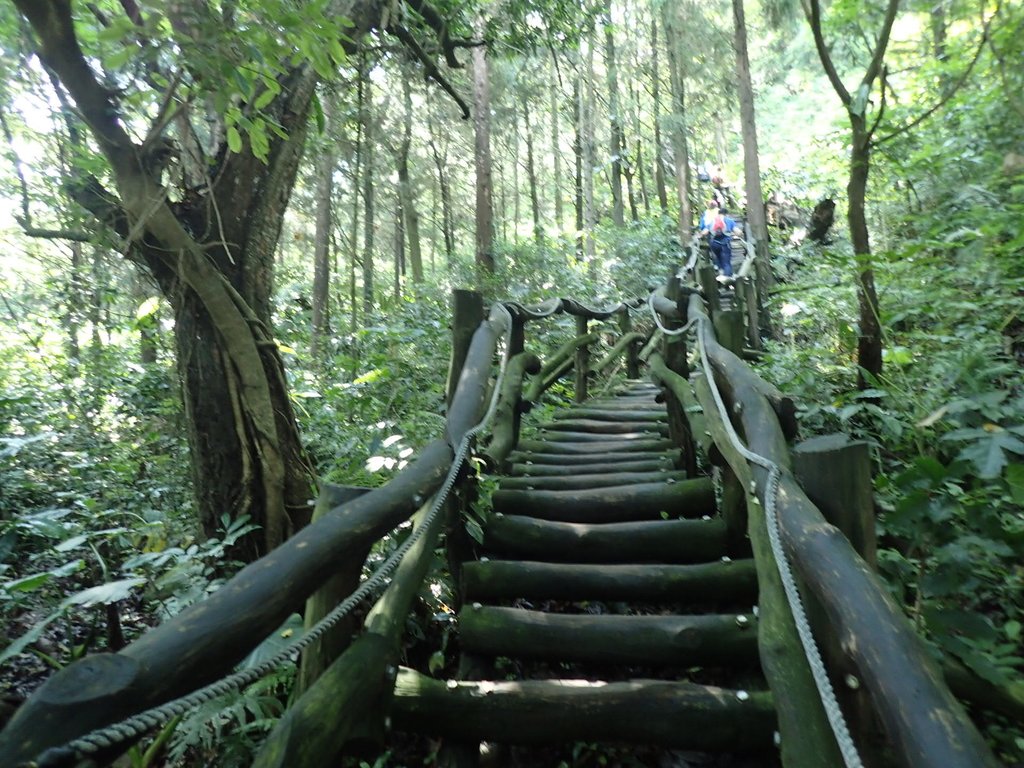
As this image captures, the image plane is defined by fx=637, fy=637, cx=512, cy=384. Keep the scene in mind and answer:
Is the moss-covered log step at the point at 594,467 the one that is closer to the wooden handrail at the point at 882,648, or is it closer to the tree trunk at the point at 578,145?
the wooden handrail at the point at 882,648

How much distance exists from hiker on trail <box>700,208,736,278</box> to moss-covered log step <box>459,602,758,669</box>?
10828mm

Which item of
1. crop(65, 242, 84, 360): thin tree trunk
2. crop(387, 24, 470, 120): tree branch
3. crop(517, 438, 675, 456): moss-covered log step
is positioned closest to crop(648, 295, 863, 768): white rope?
crop(517, 438, 675, 456): moss-covered log step

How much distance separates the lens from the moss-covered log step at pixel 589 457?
475 cm

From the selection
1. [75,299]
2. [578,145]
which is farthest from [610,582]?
[578,145]

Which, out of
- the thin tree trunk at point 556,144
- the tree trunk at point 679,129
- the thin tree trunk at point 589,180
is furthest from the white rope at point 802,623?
the thin tree trunk at point 556,144

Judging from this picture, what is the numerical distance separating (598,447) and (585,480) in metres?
1.11

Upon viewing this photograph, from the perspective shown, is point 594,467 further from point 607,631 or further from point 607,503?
point 607,631

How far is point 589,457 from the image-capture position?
A: 507 centimetres

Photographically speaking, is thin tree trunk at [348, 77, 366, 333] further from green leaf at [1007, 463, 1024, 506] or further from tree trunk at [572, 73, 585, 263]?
tree trunk at [572, 73, 585, 263]

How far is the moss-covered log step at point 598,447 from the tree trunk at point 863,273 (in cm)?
151

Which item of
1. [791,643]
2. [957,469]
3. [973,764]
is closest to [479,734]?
[791,643]

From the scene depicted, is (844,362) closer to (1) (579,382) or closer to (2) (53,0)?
(1) (579,382)

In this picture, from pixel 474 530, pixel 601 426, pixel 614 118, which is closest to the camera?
pixel 474 530

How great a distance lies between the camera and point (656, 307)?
6207mm
